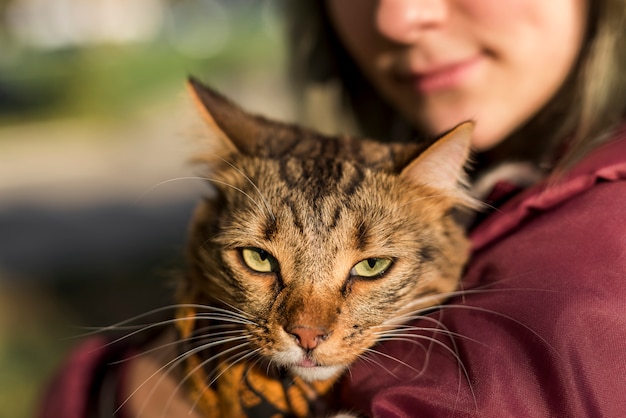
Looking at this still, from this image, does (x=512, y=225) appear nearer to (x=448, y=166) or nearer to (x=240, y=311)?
(x=448, y=166)

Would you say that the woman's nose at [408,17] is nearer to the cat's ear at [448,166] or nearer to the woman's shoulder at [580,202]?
the cat's ear at [448,166]

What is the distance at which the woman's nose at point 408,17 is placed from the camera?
58.8 inches

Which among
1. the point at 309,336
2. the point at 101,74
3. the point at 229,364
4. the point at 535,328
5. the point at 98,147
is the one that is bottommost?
the point at 229,364

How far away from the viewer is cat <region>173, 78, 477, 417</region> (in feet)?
4.00

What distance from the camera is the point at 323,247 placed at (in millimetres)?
1246

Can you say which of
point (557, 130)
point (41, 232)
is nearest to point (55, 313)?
point (41, 232)

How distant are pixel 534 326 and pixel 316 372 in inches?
16.9

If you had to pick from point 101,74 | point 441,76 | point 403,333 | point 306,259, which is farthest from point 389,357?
point 101,74

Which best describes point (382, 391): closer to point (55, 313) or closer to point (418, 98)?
point (418, 98)

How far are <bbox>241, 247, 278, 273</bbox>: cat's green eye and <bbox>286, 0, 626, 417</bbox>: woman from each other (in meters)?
0.26

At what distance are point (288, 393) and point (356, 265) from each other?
284 millimetres

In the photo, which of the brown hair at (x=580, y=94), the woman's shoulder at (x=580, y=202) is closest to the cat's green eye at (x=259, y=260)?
the woman's shoulder at (x=580, y=202)

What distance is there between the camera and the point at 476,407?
0.97 m

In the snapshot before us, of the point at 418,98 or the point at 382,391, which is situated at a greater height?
the point at 418,98
